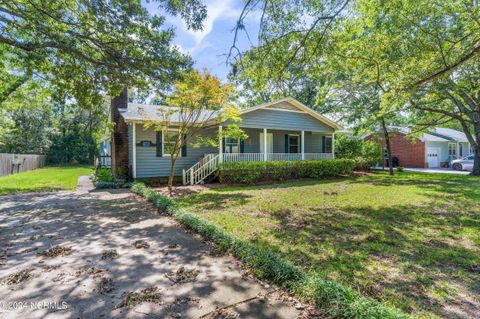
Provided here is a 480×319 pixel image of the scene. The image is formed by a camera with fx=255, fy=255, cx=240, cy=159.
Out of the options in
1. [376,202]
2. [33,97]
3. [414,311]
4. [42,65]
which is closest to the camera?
[414,311]

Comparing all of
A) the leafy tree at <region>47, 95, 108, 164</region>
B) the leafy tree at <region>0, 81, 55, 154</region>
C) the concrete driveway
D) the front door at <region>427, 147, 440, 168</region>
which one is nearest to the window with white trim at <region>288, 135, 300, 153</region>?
the concrete driveway

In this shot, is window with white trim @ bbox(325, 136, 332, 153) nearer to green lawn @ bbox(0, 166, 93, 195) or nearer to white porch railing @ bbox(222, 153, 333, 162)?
white porch railing @ bbox(222, 153, 333, 162)

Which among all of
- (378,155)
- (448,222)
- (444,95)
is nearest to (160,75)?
(448,222)

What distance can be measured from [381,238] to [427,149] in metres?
24.1

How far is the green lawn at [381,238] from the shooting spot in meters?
2.87

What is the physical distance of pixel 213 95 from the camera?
341 inches

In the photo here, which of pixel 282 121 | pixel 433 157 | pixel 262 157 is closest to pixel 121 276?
pixel 262 157

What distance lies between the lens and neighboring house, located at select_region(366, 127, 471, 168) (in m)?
23.5

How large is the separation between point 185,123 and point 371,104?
9.37 metres

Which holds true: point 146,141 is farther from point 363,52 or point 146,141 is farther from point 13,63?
point 363,52

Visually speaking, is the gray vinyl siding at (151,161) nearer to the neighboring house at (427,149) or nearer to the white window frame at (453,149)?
the neighboring house at (427,149)

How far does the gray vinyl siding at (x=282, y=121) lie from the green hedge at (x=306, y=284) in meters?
9.52

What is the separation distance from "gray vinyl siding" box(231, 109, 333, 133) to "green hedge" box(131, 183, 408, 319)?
9520 mm

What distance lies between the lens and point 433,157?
2420 centimetres
